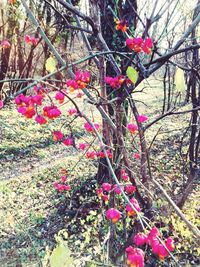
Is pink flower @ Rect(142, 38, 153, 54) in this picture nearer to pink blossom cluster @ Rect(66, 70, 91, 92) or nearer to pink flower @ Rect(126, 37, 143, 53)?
pink flower @ Rect(126, 37, 143, 53)

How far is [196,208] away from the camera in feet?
11.8

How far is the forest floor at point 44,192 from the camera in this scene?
10.3 feet

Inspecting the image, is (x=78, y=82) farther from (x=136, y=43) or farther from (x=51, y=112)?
(x=136, y=43)

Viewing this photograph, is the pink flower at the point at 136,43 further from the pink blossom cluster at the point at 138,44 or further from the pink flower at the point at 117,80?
the pink flower at the point at 117,80

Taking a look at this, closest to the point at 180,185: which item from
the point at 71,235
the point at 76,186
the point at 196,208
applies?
the point at 196,208

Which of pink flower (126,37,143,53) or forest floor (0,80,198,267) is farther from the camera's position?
forest floor (0,80,198,267)

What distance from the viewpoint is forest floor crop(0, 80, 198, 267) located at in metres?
3.13

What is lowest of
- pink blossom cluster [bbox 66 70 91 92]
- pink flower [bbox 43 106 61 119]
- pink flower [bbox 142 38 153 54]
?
Result: pink flower [bbox 43 106 61 119]

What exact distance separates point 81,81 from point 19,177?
3220 mm

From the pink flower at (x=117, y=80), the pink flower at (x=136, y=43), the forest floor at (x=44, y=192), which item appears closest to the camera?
the pink flower at (x=136, y=43)

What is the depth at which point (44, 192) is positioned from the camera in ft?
13.7

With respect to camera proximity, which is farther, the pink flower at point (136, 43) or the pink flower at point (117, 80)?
the pink flower at point (117, 80)

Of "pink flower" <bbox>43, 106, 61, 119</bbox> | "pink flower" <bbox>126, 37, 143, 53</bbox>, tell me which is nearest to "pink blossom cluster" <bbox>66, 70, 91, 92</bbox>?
"pink flower" <bbox>43, 106, 61, 119</bbox>

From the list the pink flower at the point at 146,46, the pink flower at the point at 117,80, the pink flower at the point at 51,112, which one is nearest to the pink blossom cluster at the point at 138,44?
the pink flower at the point at 146,46
